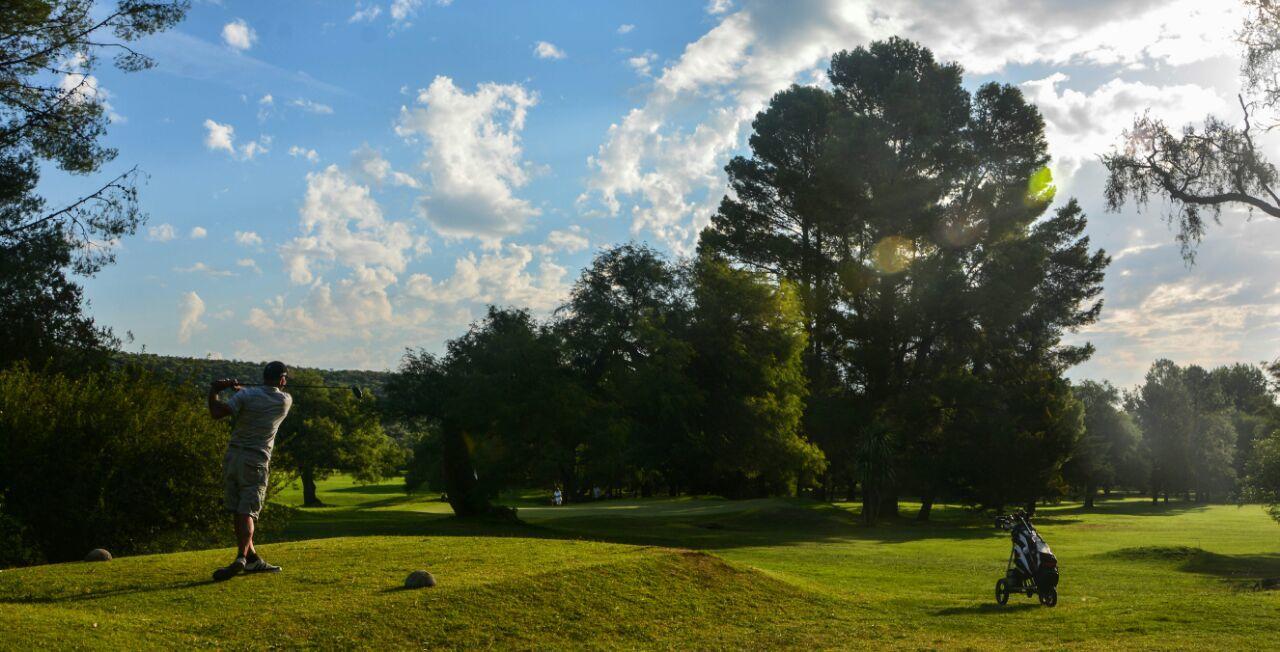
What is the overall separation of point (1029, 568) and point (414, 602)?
10.1 m

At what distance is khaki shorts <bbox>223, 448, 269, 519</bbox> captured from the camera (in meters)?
10.1

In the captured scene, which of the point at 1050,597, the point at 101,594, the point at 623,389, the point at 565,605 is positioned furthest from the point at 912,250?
the point at 101,594

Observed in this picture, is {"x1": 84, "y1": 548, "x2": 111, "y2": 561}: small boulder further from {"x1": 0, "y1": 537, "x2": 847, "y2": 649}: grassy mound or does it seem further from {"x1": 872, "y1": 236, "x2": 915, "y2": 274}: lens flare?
{"x1": 872, "y1": 236, "x2": 915, "y2": 274}: lens flare

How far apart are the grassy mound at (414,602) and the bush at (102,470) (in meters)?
2.96

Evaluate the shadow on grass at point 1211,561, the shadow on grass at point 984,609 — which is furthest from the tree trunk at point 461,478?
the shadow on grass at point 1211,561

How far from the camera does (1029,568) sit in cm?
1486

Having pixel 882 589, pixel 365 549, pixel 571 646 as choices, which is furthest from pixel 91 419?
pixel 882 589

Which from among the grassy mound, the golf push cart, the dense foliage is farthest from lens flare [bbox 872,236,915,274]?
the grassy mound

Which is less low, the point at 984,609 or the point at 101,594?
the point at 101,594

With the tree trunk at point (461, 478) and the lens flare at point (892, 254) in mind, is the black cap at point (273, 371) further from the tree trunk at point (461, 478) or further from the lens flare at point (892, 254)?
the lens flare at point (892, 254)

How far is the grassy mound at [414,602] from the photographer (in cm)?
859

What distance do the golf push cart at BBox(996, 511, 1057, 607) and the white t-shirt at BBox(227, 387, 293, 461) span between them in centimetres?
1136

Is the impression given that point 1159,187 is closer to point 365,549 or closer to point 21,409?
point 365,549

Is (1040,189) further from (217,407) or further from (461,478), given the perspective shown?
(217,407)
